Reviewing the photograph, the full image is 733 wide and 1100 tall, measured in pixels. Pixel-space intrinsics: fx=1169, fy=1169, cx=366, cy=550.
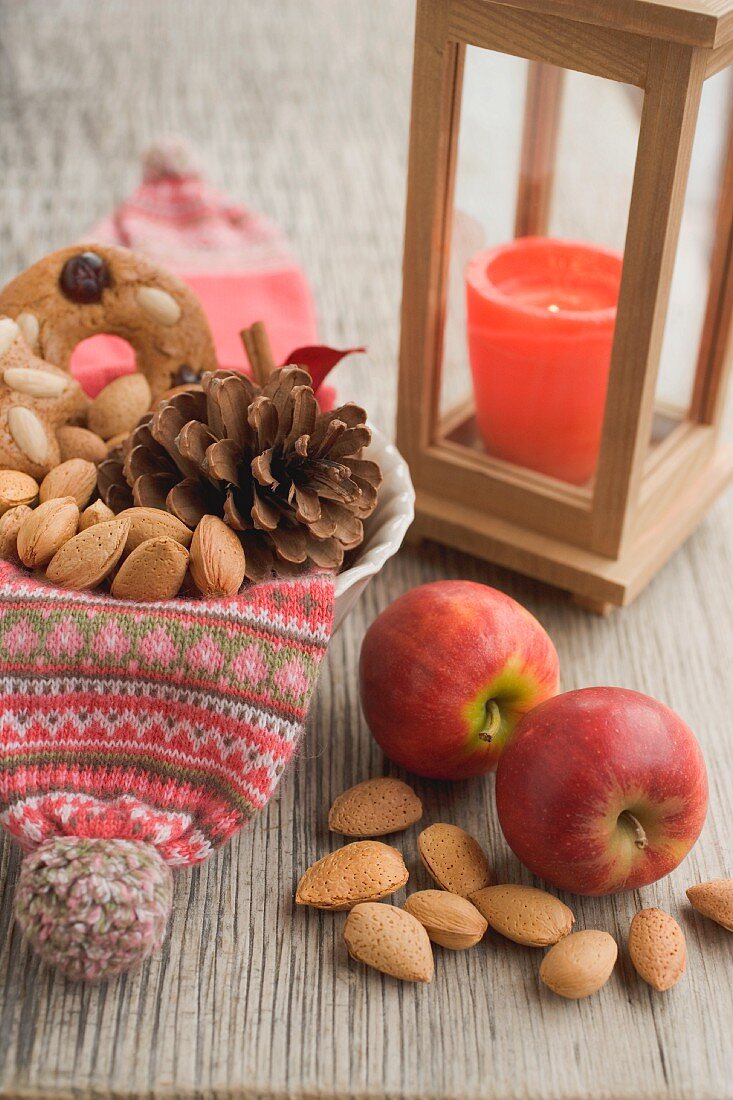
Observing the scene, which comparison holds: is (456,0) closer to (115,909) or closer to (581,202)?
(581,202)

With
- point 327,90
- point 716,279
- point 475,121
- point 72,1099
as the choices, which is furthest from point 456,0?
point 327,90

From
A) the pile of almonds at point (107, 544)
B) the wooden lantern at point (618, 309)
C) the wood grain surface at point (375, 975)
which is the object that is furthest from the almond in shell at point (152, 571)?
the wooden lantern at point (618, 309)

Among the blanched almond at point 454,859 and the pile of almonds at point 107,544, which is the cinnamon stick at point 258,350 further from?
the blanched almond at point 454,859

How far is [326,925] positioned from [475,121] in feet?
1.20

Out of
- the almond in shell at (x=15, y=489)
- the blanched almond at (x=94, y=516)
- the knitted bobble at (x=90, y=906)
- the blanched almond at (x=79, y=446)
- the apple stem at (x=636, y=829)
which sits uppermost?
the blanched almond at (x=94, y=516)

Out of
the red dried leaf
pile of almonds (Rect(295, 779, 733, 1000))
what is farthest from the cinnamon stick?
pile of almonds (Rect(295, 779, 733, 1000))

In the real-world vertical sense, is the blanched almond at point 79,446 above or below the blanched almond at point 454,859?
above

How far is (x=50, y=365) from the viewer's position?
523 millimetres

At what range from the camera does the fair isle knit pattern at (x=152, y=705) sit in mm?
414

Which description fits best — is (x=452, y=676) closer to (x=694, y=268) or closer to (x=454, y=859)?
(x=454, y=859)

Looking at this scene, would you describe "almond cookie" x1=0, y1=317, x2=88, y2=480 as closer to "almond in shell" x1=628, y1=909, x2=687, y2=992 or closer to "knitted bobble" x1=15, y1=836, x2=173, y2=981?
"knitted bobble" x1=15, y1=836, x2=173, y2=981

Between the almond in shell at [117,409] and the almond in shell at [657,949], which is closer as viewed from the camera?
the almond in shell at [657,949]

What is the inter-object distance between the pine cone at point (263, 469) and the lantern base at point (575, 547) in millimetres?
135

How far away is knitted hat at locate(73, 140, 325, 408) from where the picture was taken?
758 mm
